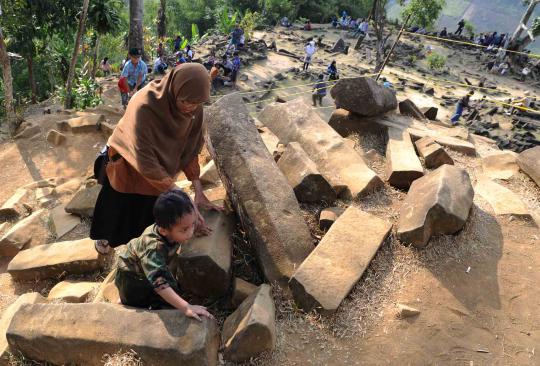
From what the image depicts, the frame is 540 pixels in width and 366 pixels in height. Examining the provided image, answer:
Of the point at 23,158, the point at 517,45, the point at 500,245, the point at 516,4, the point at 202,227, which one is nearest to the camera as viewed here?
the point at 202,227

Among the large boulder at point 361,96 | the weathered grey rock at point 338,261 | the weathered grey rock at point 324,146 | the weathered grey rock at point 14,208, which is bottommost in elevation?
the weathered grey rock at point 14,208

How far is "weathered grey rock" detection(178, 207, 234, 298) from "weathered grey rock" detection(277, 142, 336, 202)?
2.98ft

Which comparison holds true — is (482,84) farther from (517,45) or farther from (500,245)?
(500,245)

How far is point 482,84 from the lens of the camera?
1681cm

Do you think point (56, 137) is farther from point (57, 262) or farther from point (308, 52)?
point (308, 52)

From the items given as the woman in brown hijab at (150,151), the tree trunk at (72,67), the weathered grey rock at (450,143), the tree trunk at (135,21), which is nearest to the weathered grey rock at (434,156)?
the weathered grey rock at (450,143)

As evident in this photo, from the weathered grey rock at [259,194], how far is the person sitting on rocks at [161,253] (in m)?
0.73

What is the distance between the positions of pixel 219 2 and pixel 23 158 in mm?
21489

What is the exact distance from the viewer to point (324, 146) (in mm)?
4098

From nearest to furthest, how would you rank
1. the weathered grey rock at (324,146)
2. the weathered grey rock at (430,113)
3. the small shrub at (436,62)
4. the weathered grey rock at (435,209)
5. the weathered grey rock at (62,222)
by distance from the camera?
the weathered grey rock at (435,209) < the weathered grey rock at (324,146) < the weathered grey rock at (62,222) < the weathered grey rock at (430,113) < the small shrub at (436,62)

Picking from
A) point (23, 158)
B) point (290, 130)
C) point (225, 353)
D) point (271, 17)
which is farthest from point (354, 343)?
point (271, 17)

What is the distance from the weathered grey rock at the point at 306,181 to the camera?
330cm

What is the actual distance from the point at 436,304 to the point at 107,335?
84.3 inches

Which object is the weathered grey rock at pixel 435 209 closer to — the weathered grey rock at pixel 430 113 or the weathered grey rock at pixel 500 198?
the weathered grey rock at pixel 500 198
